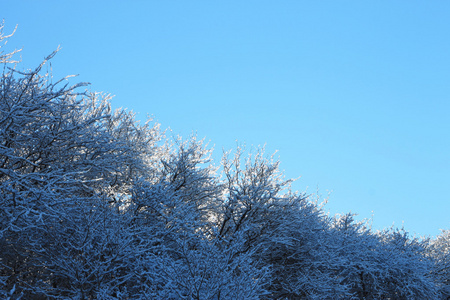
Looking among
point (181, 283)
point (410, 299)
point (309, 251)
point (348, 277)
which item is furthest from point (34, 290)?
point (410, 299)

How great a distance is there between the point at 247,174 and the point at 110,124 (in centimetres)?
703

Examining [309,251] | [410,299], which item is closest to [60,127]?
[309,251]

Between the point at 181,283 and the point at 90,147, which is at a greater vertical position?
the point at 90,147

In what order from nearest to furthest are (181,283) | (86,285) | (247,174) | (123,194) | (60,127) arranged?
(181,283), (86,285), (60,127), (123,194), (247,174)

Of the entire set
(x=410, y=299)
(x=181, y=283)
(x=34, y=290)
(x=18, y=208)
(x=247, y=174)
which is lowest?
(x=34, y=290)

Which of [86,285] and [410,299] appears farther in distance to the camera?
[410,299]

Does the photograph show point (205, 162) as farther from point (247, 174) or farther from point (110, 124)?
point (110, 124)

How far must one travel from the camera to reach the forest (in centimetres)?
902

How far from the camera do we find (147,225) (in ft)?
40.4

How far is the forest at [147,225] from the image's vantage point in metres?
9.02

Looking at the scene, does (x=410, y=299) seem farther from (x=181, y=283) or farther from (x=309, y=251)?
(x=181, y=283)

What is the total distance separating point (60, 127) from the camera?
490 inches

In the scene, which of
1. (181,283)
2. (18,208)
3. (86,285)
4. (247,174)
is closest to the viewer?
(181,283)

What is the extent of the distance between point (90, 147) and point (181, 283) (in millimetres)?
6676
